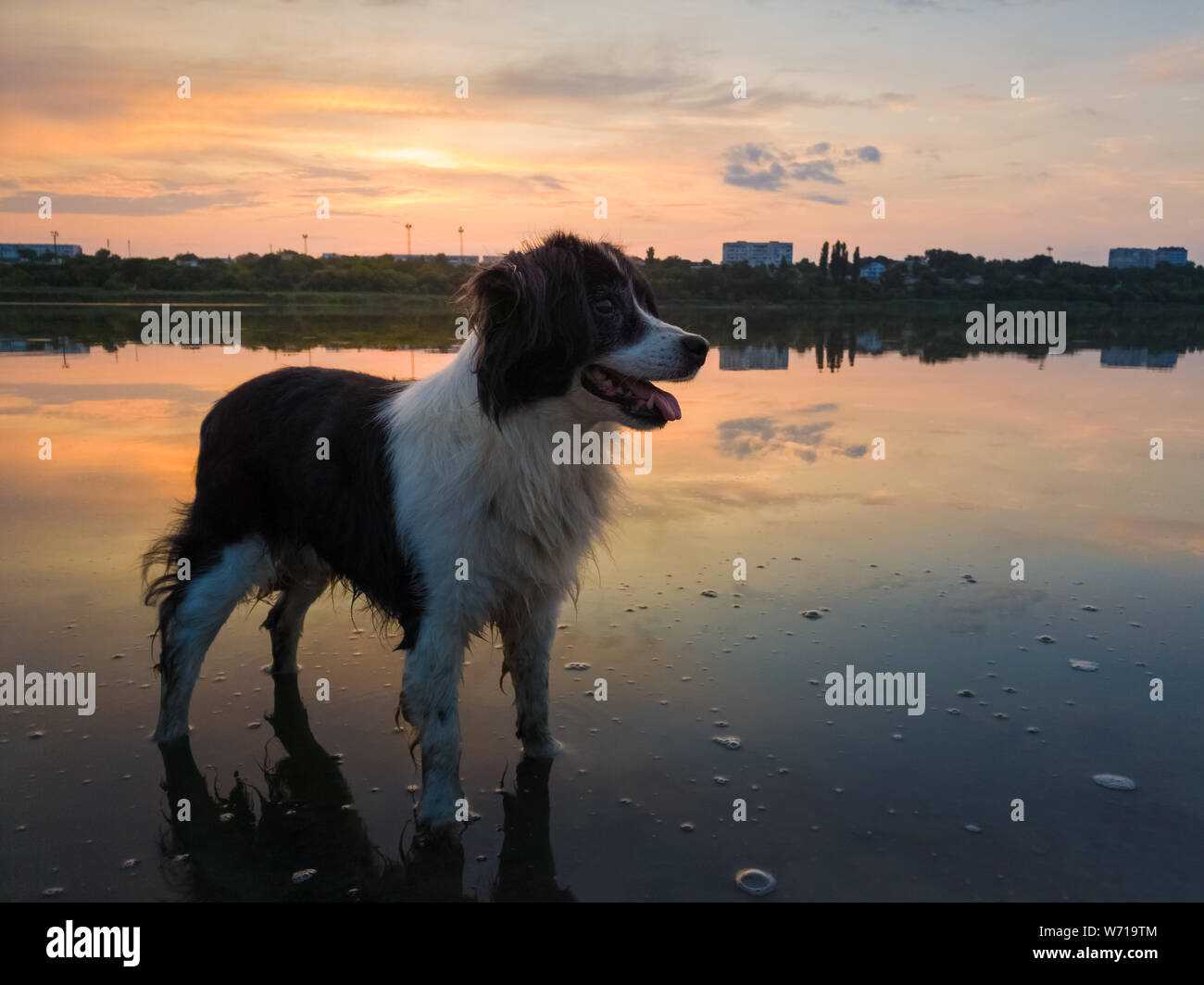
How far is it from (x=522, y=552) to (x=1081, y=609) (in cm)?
398

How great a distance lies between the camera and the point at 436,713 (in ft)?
12.0

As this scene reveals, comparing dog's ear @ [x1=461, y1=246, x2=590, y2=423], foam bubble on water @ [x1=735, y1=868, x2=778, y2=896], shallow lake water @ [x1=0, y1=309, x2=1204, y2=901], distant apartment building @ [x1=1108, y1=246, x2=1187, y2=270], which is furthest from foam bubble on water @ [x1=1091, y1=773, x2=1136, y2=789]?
distant apartment building @ [x1=1108, y1=246, x2=1187, y2=270]

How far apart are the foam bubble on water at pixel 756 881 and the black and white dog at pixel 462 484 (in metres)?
1.21

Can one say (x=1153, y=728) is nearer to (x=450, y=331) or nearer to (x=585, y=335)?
(x=585, y=335)

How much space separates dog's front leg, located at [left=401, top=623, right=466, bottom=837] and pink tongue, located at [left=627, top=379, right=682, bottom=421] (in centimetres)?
128

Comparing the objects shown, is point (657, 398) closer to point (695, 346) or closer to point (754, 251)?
point (695, 346)

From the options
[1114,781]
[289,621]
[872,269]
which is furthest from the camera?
[872,269]

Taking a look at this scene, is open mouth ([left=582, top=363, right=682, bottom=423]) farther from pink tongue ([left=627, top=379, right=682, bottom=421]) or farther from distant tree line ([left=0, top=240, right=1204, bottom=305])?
distant tree line ([left=0, top=240, right=1204, bottom=305])

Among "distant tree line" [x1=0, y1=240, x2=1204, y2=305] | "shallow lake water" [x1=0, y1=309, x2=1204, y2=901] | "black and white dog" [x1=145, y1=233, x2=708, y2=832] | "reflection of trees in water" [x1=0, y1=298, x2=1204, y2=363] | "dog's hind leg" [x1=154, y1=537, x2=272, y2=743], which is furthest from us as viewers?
"distant tree line" [x1=0, y1=240, x2=1204, y2=305]

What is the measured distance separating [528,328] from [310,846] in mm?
2295

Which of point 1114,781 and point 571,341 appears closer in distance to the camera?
point 571,341

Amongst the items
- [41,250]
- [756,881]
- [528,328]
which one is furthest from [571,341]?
[41,250]

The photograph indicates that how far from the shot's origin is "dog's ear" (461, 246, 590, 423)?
3.43 metres

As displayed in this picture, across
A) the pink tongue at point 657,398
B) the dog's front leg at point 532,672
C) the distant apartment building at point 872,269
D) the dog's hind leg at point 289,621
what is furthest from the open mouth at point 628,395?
the distant apartment building at point 872,269
